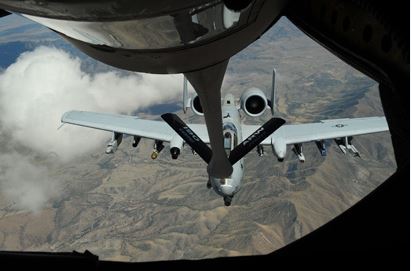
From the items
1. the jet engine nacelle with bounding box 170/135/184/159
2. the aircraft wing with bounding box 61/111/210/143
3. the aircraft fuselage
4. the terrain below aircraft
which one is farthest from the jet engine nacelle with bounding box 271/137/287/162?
the terrain below aircraft

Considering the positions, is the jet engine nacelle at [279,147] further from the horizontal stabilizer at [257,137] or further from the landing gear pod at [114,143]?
the horizontal stabilizer at [257,137]

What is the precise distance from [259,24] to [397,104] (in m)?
0.62

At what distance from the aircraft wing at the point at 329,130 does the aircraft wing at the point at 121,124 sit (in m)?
5.01

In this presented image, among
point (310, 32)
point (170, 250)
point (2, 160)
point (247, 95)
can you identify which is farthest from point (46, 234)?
point (310, 32)

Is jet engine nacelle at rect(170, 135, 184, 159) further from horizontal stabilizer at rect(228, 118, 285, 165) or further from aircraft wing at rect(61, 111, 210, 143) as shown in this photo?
horizontal stabilizer at rect(228, 118, 285, 165)

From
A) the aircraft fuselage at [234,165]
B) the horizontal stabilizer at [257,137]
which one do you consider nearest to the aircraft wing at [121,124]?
the aircraft fuselage at [234,165]

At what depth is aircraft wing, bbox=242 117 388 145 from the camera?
74.3ft

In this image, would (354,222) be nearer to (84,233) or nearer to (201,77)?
(201,77)

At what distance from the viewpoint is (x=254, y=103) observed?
19812 millimetres

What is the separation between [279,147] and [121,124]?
8903 millimetres

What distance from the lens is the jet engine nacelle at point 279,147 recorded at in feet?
71.4

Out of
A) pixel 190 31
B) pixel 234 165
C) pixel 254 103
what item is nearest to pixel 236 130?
pixel 254 103

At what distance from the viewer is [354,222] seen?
161 centimetres

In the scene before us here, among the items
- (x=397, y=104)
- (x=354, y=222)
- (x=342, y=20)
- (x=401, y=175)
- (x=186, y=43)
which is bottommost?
(x=354, y=222)
